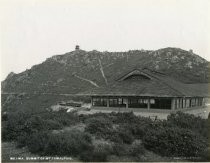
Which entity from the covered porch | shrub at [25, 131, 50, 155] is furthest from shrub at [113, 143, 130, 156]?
the covered porch

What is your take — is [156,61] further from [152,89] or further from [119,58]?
[152,89]

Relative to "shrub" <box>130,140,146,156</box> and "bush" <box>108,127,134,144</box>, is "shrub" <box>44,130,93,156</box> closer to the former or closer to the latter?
"bush" <box>108,127,134,144</box>

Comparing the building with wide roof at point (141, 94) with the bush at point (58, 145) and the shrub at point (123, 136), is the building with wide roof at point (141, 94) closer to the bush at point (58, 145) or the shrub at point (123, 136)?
A: the shrub at point (123, 136)

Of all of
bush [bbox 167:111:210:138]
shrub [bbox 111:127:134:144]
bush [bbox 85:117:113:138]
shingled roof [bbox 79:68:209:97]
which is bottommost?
bush [bbox 167:111:210:138]

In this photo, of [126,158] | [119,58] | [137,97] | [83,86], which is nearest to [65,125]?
[126,158]

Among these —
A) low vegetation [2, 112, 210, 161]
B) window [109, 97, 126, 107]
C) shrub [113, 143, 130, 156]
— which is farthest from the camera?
window [109, 97, 126, 107]

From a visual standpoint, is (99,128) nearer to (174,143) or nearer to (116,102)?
(174,143)

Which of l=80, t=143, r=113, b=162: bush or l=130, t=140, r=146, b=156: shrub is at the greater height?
l=80, t=143, r=113, b=162: bush

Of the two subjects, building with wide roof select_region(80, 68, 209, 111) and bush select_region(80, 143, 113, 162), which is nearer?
bush select_region(80, 143, 113, 162)
